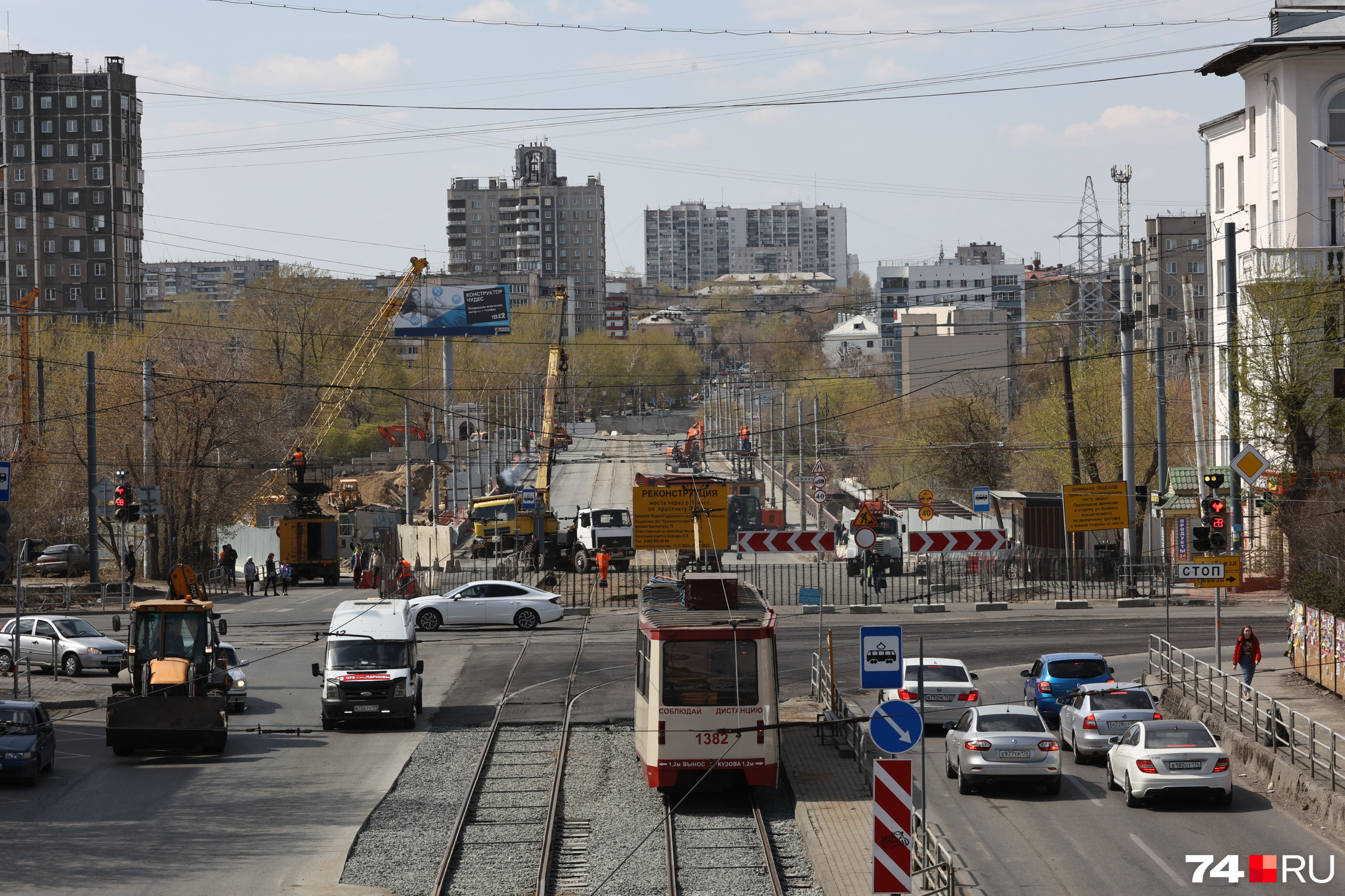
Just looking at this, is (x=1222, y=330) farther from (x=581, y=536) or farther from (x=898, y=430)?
(x=898, y=430)

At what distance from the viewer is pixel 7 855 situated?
16797 millimetres

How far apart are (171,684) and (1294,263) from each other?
40986 mm

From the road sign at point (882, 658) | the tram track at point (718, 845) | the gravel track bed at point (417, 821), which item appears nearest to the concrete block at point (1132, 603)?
the gravel track bed at point (417, 821)

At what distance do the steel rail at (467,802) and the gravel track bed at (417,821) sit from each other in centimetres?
11

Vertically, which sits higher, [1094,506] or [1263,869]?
[1094,506]

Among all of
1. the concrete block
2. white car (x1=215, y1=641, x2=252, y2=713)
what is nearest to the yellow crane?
the concrete block

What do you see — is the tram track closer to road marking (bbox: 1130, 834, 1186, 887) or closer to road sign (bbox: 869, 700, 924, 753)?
road sign (bbox: 869, 700, 924, 753)

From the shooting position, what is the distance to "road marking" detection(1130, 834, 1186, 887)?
15.5 metres

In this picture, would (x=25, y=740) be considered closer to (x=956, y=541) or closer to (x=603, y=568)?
(x=956, y=541)

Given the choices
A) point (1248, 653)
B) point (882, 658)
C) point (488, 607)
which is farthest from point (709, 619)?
point (488, 607)

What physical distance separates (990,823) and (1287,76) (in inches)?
1751

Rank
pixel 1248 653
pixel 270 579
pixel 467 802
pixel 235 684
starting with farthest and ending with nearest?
pixel 270 579
pixel 235 684
pixel 1248 653
pixel 467 802

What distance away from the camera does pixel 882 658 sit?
17469 mm

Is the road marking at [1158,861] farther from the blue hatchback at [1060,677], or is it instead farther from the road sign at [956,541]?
the road sign at [956,541]
